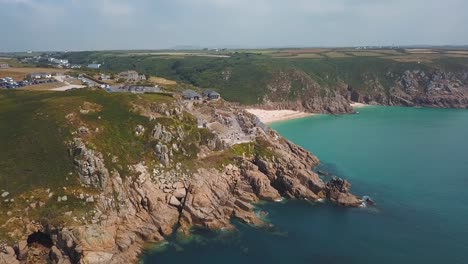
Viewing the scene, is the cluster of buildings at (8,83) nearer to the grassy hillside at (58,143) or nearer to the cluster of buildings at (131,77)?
the grassy hillside at (58,143)

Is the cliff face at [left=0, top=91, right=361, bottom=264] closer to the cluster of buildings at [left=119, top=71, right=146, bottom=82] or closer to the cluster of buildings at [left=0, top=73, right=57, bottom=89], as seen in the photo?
the cluster of buildings at [left=0, top=73, right=57, bottom=89]

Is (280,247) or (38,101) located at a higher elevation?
(38,101)

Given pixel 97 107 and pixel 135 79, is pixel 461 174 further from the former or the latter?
pixel 135 79

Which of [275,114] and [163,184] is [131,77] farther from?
[163,184]

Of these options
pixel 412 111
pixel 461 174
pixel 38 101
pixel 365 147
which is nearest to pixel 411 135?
pixel 365 147

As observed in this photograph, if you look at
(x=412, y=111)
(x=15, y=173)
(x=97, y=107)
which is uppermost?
(x=97, y=107)

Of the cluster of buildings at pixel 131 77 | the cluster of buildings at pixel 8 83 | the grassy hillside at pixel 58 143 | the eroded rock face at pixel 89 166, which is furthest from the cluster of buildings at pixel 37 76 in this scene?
the eroded rock face at pixel 89 166
